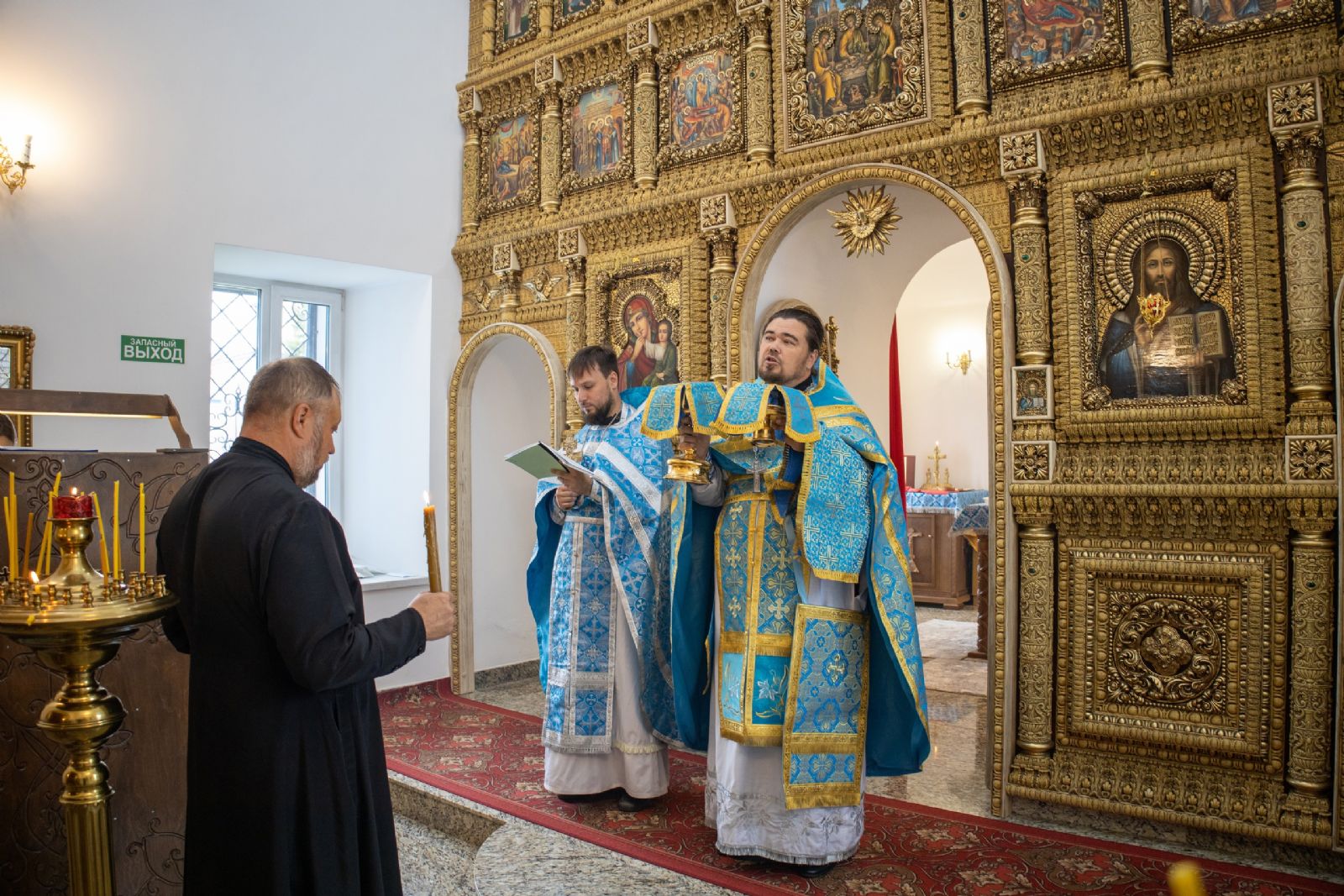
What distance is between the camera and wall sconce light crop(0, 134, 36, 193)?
204 inches

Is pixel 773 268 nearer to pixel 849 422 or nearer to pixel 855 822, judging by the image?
pixel 849 422

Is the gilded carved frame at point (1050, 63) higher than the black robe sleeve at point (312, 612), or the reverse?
the gilded carved frame at point (1050, 63)

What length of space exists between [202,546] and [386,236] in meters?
5.10

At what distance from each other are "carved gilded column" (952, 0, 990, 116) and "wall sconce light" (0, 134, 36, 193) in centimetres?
487

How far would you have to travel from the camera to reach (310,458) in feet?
7.57

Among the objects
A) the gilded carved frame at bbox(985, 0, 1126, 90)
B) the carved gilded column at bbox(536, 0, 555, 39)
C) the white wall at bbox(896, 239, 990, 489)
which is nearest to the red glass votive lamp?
the gilded carved frame at bbox(985, 0, 1126, 90)

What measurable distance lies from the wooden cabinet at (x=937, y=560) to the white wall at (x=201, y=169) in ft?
18.8

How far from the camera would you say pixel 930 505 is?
35.1 feet

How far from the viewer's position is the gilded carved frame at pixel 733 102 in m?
5.57

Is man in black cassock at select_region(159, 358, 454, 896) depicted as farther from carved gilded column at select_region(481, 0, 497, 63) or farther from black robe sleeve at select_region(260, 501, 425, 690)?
carved gilded column at select_region(481, 0, 497, 63)

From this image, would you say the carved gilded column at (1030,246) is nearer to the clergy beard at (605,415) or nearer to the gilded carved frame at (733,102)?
the gilded carved frame at (733,102)

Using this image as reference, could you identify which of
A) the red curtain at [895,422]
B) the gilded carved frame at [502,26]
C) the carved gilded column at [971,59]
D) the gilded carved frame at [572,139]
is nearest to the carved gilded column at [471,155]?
the gilded carved frame at [502,26]

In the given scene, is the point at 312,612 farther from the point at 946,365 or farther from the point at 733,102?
the point at 946,365

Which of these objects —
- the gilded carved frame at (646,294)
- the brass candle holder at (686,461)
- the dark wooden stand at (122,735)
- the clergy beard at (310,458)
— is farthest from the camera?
the gilded carved frame at (646,294)
